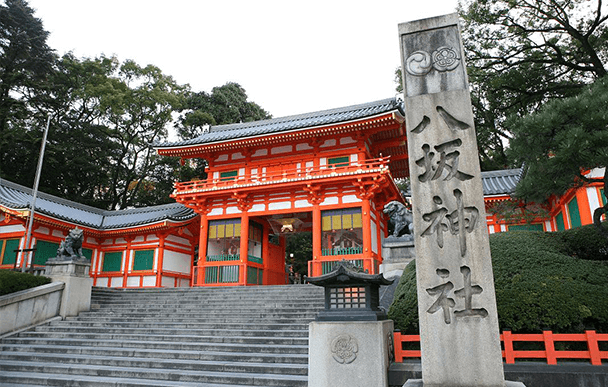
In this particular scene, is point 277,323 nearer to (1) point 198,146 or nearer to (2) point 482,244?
(2) point 482,244

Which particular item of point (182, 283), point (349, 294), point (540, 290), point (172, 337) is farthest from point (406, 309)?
point (182, 283)

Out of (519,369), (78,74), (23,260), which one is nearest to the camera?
(519,369)

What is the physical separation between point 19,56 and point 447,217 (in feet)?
98.1

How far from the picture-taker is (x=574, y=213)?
1220 cm

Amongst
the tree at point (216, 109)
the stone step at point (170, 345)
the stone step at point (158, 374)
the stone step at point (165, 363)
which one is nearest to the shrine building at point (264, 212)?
the stone step at point (170, 345)

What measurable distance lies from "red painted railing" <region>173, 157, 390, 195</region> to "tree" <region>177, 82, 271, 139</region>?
539 inches

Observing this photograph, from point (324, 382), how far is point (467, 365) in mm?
2112

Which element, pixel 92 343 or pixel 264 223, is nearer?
pixel 92 343

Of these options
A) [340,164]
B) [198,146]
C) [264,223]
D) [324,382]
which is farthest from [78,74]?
[324,382]

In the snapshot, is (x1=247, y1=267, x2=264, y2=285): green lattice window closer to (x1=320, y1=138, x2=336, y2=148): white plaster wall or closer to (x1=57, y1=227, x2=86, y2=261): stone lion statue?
(x1=320, y1=138, x2=336, y2=148): white plaster wall

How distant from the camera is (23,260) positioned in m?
14.1

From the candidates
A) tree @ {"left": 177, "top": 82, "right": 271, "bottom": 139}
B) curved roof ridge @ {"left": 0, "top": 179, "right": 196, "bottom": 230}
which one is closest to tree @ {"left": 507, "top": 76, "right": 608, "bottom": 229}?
curved roof ridge @ {"left": 0, "top": 179, "right": 196, "bottom": 230}

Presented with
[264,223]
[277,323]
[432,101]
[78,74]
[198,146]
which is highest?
[78,74]

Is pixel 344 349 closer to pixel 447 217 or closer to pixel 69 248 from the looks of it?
pixel 447 217
